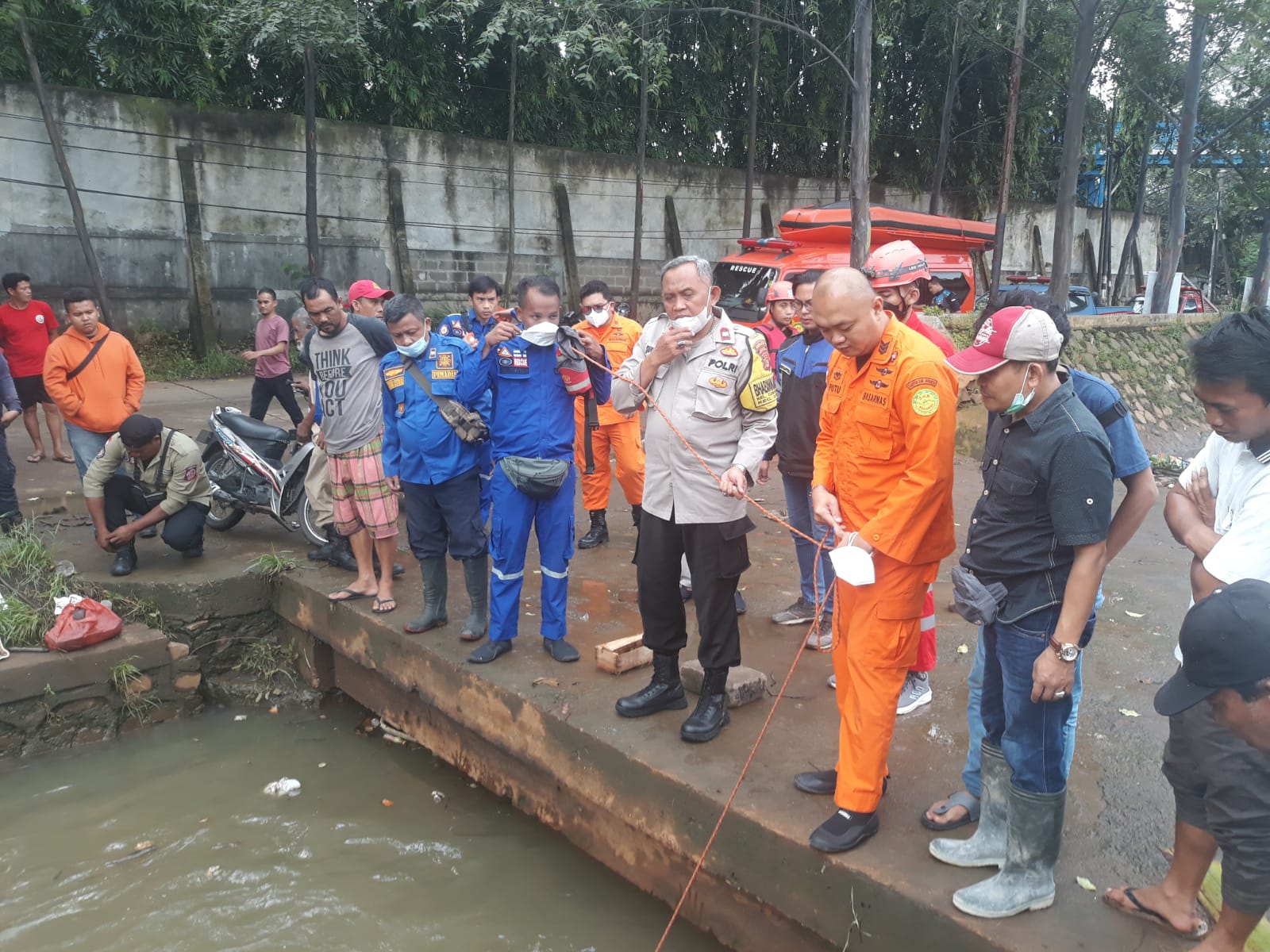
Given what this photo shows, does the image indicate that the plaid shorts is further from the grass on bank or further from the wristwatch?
the wristwatch

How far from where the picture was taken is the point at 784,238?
12945mm

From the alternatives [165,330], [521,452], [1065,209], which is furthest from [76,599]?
[1065,209]

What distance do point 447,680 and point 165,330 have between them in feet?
35.3

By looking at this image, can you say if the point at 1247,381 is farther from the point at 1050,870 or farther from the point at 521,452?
the point at 521,452

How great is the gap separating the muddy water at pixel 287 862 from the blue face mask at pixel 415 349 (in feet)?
7.10

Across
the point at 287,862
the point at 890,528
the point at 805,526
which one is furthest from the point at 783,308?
the point at 287,862

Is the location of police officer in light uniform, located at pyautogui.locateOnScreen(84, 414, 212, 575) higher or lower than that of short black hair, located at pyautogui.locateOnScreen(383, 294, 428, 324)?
lower

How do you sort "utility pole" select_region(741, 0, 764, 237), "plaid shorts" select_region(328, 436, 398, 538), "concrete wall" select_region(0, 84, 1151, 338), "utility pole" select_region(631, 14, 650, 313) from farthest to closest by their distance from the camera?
"utility pole" select_region(741, 0, 764, 237)
"utility pole" select_region(631, 14, 650, 313)
"concrete wall" select_region(0, 84, 1151, 338)
"plaid shorts" select_region(328, 436, 398, 538)

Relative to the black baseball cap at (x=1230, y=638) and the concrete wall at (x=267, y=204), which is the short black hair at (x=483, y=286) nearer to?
the black baseball cap at (x=1230, y=638)

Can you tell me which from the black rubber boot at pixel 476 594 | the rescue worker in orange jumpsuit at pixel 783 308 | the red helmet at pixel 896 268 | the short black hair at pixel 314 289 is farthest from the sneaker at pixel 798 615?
the short black hair at pixel 314 289

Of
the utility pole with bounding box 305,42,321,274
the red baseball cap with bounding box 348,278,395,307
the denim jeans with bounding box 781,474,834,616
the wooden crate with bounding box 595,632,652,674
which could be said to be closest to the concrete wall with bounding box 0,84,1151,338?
the utility pole with bounding box 305,42,321,274

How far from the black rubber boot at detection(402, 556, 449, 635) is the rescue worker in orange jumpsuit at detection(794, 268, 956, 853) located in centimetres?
253

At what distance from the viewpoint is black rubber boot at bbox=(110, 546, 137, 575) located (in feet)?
18.5

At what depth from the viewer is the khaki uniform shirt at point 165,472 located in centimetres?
564
